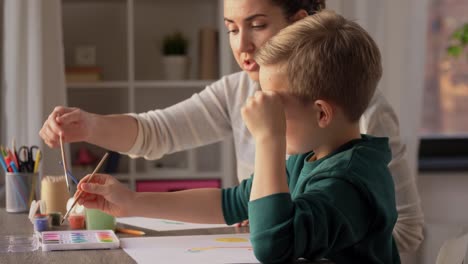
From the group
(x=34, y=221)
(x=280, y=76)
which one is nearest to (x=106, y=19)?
(x=34, y=221)

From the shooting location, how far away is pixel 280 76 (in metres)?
1.33

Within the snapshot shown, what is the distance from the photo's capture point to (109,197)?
4.99 ft

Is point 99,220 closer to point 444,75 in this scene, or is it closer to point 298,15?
point 298,15

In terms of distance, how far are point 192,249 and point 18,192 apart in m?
0.64

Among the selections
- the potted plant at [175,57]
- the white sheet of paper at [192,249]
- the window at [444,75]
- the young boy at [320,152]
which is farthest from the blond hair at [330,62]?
the window at [444,75]

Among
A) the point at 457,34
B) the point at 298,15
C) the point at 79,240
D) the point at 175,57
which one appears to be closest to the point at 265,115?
the point at 79,240

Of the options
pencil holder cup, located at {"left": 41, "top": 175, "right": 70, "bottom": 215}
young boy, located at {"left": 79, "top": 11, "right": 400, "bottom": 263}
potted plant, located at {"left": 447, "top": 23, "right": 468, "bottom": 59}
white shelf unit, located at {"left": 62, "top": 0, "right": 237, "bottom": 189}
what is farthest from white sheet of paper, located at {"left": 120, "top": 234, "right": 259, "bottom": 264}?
potted plant, located at {"left": 447, "top": 23, "right": 468, "bottom": 59}

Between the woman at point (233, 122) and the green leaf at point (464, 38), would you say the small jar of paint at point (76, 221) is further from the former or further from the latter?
the green leaf at point (464, 38)

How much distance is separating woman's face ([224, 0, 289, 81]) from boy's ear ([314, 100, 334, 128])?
0.57 meters

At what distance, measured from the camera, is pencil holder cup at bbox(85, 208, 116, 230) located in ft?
5.45

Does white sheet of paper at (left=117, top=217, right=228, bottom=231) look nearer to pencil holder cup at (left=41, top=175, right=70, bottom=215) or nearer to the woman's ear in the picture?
pencil holder cup at (left=41, top=175, right=70, bottom=215)

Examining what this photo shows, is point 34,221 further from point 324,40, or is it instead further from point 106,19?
point 106,19

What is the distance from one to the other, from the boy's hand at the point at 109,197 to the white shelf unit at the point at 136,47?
2.00m

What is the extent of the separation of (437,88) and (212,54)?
1.06m
